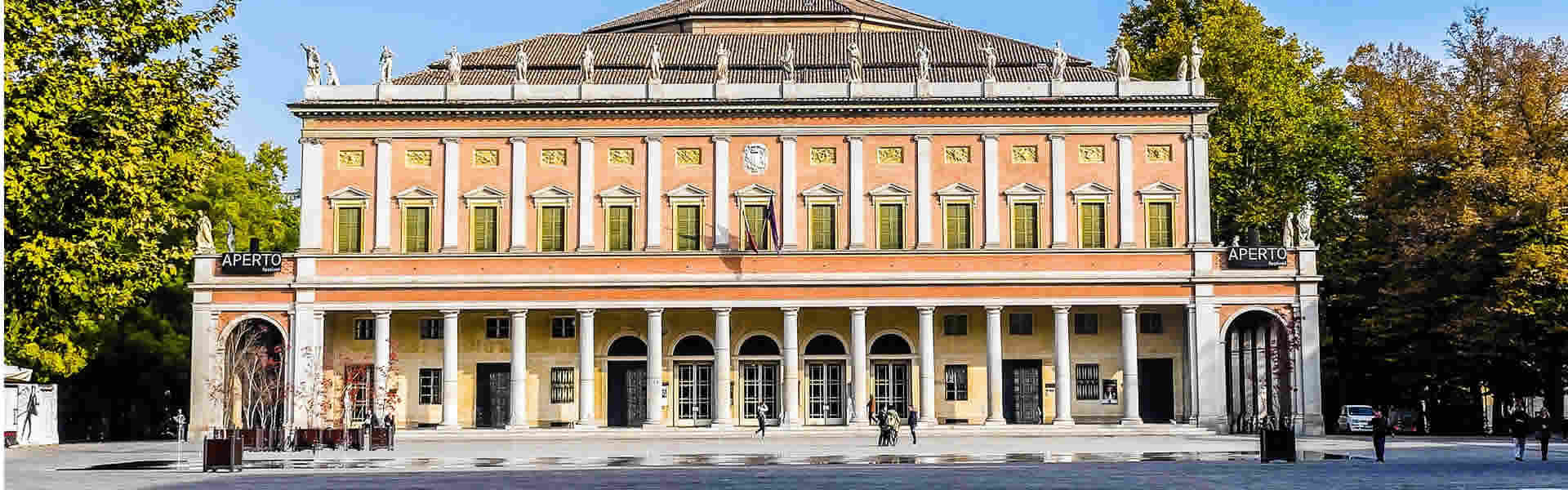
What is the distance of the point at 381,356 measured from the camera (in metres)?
53.6

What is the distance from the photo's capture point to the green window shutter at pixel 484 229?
182ft

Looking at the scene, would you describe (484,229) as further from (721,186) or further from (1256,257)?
(1256,257)

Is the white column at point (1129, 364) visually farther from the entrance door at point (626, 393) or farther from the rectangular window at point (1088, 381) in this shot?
the entrance door at point (626, 393)

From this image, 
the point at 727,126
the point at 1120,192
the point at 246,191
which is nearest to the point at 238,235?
the point at 246,191

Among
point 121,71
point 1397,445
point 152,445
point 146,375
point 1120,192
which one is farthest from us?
point 146,375

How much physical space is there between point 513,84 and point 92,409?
20296mm

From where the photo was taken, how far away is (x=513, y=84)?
55500mm

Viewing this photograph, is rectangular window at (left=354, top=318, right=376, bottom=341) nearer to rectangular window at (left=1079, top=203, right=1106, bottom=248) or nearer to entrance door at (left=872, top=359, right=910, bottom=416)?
entrance door at (left=872, top=359, right=910, bottom=416)

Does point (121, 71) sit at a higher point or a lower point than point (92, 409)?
higher

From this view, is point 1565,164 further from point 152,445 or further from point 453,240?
point 152,445

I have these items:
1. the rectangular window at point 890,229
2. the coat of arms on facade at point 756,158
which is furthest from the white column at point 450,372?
the rectangular window at point 890,229

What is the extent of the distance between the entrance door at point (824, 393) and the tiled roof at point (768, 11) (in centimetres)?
1395

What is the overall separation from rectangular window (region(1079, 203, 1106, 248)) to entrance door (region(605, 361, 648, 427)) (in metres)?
14.5

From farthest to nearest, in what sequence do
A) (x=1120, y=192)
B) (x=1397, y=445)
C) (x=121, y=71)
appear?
(x=1120, y=192)
(x=1397, y=445)
(x=121, y=71)
